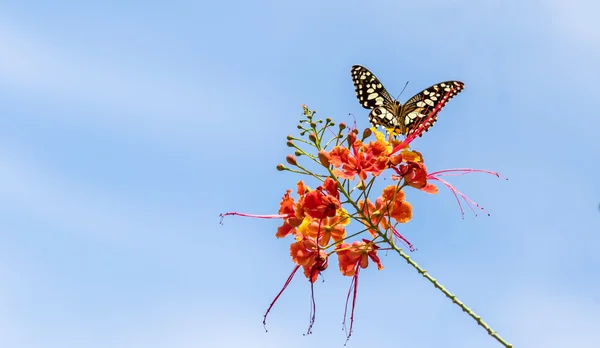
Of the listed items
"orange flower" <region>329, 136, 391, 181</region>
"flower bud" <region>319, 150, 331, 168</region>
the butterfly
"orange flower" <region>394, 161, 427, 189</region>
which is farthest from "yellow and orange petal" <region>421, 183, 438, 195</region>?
the butterfly

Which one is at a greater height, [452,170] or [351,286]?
[452,170]

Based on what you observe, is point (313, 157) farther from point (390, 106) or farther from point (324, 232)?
point (390, 106)

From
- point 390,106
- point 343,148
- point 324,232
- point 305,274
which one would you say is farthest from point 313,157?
point 390,106

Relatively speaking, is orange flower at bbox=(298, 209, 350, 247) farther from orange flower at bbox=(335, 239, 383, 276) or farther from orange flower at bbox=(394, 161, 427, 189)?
orange flower at bbox=(394, 161, 427, 189)

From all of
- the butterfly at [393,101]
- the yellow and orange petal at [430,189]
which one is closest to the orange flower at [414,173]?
the yellow and orange petal at [430,189]

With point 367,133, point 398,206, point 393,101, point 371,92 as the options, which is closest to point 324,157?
point 367,133

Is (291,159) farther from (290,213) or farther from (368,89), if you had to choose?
(368,89)

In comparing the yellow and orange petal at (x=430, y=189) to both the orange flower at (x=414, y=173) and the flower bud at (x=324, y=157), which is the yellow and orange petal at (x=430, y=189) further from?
the flower bud at (x=324, y=157)
